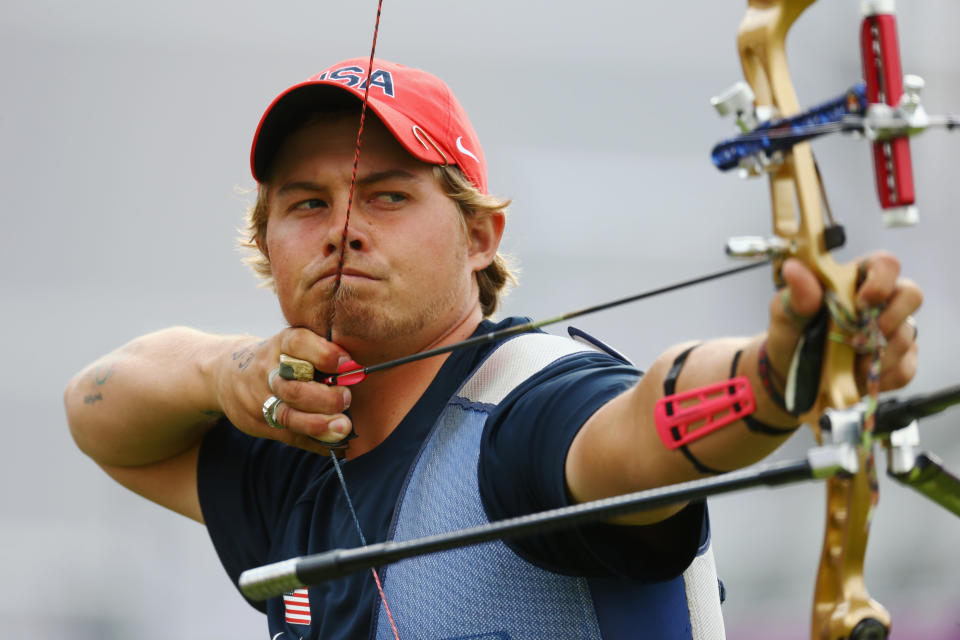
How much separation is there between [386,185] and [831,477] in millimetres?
994

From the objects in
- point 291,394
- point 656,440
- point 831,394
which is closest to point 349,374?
point 291,394

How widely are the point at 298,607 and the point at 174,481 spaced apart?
2.07 ft

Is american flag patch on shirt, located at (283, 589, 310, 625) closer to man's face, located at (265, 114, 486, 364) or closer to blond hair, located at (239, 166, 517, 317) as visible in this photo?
man's face, located at (265, 114, 486, 364)

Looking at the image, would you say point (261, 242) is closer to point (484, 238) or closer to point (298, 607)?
point (484, 238)

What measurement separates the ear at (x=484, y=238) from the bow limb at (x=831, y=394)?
0.85 m

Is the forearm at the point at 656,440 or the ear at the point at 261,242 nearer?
the forearm at the point at 656,440

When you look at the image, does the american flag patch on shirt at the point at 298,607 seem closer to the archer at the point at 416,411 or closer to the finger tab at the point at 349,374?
the archer at the point at 416,411

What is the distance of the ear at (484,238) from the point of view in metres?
1.96

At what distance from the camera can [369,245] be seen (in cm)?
175

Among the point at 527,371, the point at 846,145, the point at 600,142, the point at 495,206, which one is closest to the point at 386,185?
the point at 495,206

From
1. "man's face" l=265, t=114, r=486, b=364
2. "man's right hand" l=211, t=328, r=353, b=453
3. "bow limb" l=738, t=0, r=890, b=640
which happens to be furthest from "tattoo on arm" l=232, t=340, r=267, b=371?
"bow limb" l=738, t=0, r=890, b=640

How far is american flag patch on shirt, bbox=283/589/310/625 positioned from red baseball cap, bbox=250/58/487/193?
730 mm

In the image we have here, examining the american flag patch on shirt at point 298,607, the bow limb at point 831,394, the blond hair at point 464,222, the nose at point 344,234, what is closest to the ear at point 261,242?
the blond hair at point 464,222

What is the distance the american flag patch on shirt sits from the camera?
1758 millimetres
